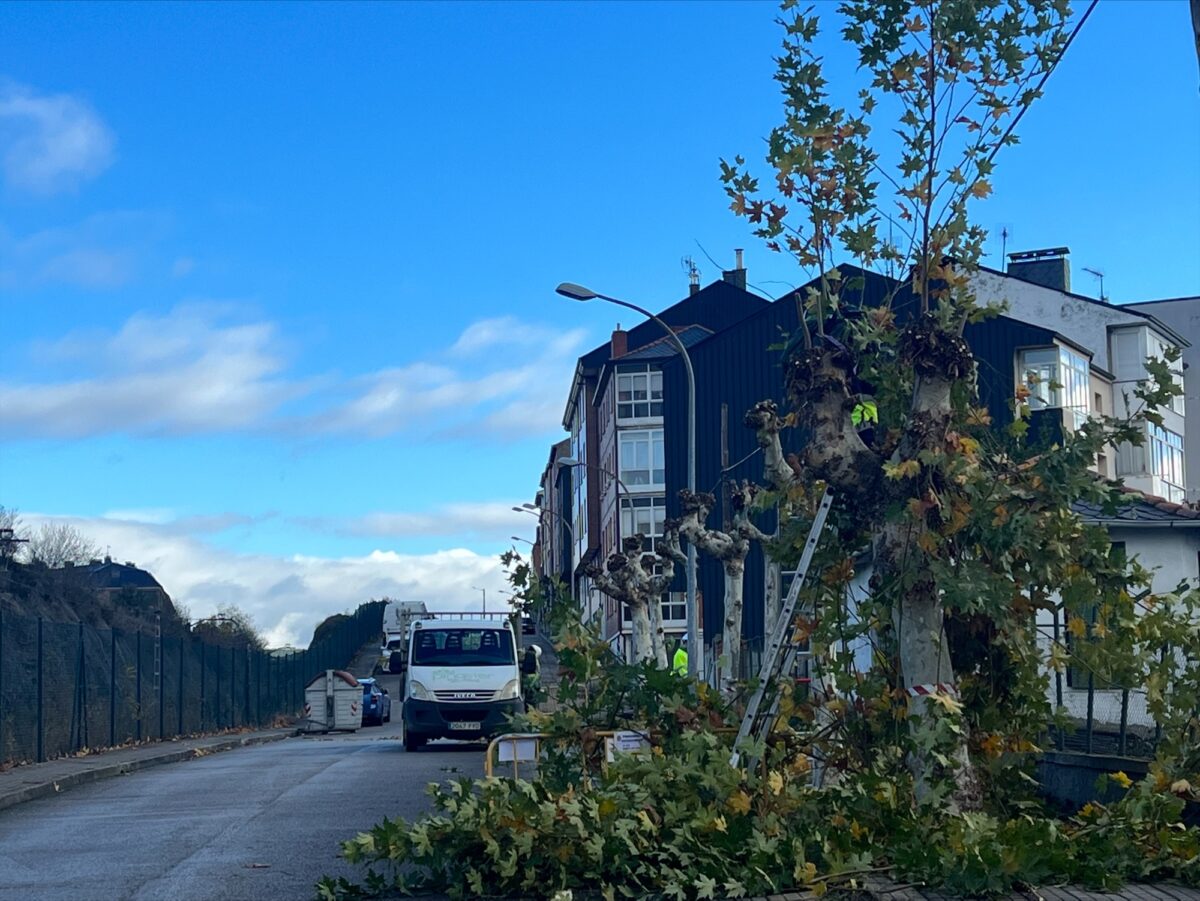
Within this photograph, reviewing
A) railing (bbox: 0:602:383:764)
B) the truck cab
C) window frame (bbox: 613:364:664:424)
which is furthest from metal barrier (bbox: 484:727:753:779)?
window frame (bbox: 613:364:664:424)

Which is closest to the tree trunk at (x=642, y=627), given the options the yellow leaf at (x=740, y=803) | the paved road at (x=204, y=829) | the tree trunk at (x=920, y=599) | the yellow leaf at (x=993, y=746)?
the paved road at (x=204, y=829)

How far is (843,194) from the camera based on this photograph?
1042cm

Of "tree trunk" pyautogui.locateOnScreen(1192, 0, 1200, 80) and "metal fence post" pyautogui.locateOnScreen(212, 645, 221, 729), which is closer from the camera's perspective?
"tree trunk" pyautogui.locateOnScreen(1192, 0, 1200, 80)

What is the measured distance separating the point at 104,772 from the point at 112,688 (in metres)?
6.99

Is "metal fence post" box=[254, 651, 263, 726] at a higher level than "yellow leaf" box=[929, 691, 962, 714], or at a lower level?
lower

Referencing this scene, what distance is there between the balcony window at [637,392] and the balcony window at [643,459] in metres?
0.96

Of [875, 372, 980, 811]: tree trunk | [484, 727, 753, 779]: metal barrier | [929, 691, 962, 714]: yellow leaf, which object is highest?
[875, 372, 980, 811]: tree trunk

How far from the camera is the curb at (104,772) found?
17.3m

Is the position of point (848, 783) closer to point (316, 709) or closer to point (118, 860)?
point (118, 860)

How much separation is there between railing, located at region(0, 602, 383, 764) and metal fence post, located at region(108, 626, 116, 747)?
2cm

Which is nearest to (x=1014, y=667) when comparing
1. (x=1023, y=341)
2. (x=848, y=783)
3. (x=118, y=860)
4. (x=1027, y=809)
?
(x=1027, y=809)

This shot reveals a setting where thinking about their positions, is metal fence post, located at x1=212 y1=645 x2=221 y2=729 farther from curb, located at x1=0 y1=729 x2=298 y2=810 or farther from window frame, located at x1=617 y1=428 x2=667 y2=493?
window frame, located at x1=617 y1=428 x2=667 y2=493

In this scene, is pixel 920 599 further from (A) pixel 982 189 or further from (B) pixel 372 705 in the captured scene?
(B) pixel 372 705

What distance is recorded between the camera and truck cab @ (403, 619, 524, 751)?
27719 millimetres
